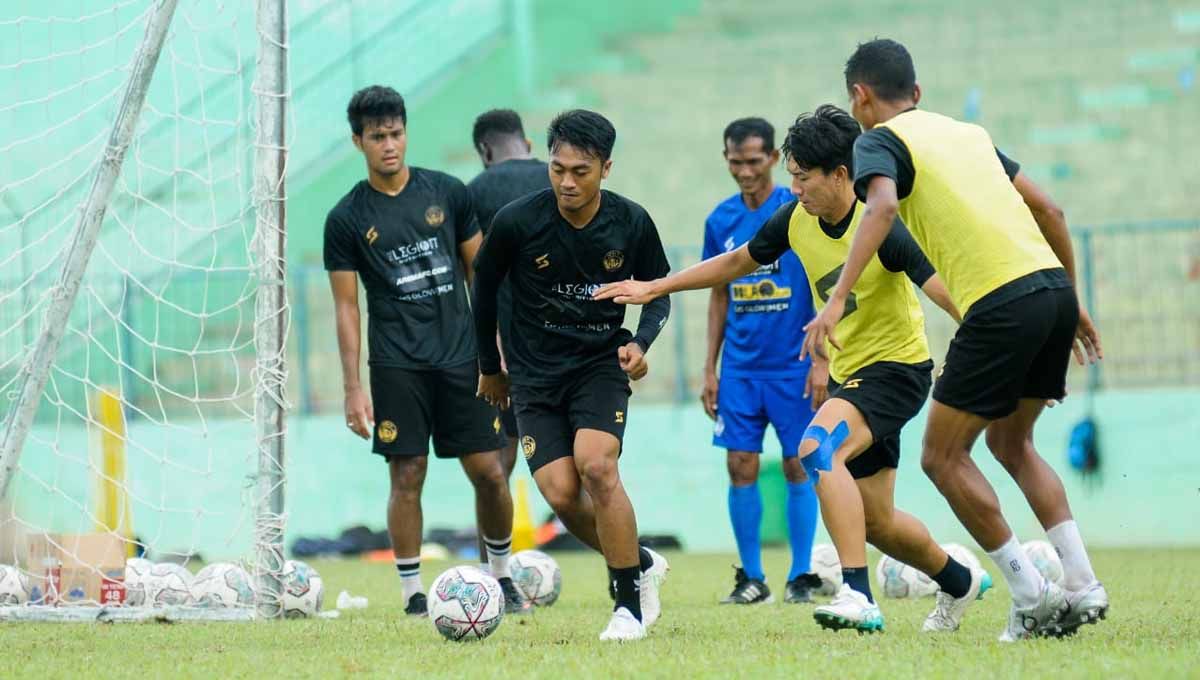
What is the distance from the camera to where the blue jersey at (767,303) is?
8719 mm

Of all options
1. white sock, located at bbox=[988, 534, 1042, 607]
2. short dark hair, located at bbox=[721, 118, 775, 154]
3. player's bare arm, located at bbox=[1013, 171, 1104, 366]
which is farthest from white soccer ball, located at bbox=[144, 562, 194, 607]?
player's bare arm, located at bbox=[1013, 171, 1104, 366]

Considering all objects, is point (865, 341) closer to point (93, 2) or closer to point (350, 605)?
point (350, 605)

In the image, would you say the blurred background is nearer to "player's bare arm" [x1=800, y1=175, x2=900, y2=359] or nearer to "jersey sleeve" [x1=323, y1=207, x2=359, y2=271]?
"jersey sleeve" [x1=323, y1=207, x2=359, y2=271]

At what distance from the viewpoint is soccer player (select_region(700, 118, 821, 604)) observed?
8.68 m

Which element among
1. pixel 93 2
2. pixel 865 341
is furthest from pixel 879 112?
pixel 93 2

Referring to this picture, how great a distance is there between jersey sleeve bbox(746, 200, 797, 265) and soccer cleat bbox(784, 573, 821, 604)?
238 cm

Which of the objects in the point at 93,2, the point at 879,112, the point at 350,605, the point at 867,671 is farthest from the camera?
the point at 93,2

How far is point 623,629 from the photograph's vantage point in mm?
6062

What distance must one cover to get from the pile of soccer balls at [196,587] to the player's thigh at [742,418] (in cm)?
222

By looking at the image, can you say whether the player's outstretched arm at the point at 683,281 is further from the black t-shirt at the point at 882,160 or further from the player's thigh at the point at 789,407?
the player's thigh at the point at 789,407

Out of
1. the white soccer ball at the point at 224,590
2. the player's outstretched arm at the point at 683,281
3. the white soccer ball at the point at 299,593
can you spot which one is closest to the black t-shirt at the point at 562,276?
the player's outstretched arm at the point at 683,281

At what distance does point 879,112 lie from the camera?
19.3ft

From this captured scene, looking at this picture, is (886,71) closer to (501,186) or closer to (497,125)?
(501,186)

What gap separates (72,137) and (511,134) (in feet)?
8.93
